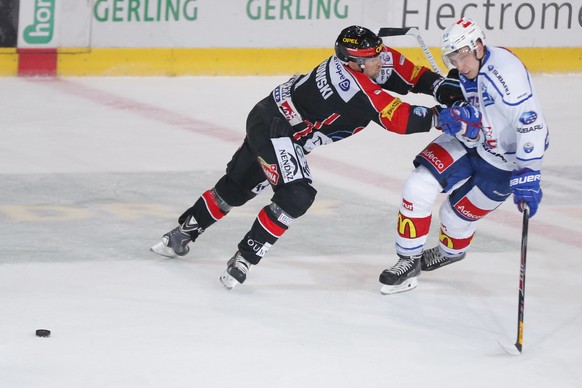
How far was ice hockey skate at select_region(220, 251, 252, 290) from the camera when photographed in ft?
16.8

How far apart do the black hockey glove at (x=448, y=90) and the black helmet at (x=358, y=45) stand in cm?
35

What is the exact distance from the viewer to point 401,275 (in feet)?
17.0

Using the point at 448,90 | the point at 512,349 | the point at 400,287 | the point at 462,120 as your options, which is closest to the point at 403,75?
the point at 448,90

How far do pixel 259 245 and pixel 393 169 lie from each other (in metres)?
2.44

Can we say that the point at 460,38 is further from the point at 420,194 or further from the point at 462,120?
the point at 420,194

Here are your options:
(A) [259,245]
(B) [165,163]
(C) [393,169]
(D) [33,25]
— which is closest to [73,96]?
(D) [33,25]

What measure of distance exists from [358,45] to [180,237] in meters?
1.23

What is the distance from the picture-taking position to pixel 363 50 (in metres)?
5.00

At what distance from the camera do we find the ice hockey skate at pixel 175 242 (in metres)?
5.57

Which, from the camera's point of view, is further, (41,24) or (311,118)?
(41,24)

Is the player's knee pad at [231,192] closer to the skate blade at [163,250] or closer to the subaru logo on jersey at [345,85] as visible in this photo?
the skate blade at [163,250]

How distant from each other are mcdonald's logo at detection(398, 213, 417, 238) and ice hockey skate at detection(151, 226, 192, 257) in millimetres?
993

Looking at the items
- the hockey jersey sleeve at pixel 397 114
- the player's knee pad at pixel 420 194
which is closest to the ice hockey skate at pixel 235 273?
the player's knee pad at pixel 420 194

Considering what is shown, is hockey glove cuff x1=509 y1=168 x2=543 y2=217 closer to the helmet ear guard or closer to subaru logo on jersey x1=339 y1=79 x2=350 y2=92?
the helmet ear guard
